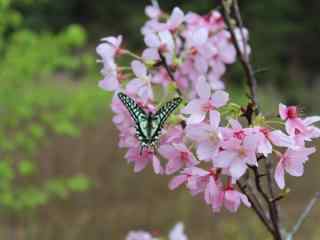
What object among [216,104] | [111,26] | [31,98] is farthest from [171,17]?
[111,26]

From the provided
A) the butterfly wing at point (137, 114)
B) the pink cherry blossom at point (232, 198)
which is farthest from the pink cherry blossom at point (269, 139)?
the butterfly wing at point (137, 114)

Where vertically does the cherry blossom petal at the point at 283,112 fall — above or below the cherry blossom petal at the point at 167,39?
below

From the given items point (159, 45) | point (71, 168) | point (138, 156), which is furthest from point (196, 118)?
point (71, 168)

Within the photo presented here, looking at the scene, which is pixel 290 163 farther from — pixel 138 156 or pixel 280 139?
pixel 138 156

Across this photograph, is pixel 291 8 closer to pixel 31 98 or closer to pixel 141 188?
pixel 141 188

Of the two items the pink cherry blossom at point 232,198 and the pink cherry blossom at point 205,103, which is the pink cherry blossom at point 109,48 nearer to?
the pink cherry blossom at point 205,103
